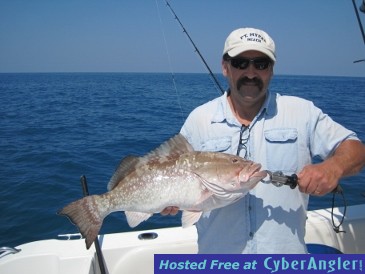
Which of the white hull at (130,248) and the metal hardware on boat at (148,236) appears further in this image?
the metal hardware on boat at (148,236)

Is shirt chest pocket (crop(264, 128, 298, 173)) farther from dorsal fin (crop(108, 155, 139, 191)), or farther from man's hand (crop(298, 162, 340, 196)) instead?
dorsal fin (crop(108, 155, 139, 191))

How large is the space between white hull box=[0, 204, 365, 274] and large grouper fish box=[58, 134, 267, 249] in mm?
841

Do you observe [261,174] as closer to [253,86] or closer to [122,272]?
[253,86]

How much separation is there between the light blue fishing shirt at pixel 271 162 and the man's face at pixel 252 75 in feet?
0.44

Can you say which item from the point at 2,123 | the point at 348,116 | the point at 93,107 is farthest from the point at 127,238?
the point at 93,107

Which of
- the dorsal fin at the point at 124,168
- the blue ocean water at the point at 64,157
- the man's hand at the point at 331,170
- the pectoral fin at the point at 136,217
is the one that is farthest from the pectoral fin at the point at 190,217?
the blue ocean water at the point at 64,157

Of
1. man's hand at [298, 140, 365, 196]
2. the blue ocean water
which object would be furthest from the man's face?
the blue ocean water

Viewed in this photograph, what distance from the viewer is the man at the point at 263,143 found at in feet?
8.28

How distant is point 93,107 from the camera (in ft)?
77.4

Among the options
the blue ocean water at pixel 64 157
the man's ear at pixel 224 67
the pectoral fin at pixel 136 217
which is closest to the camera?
the pectoral fin at pixel 136 217

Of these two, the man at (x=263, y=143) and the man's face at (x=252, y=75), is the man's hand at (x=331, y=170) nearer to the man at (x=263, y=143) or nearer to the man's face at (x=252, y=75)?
the man at (x=263, y=143)

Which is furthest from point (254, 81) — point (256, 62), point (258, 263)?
point (258, 263)

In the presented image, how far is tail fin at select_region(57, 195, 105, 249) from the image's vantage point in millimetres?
2566

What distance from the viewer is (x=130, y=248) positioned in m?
3.54
